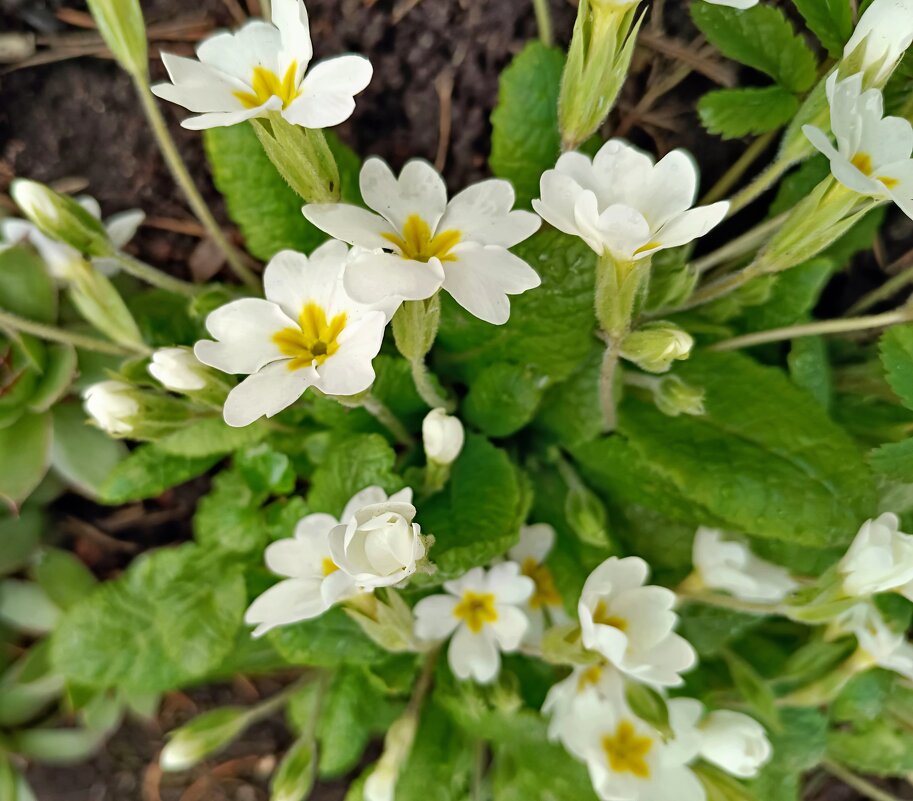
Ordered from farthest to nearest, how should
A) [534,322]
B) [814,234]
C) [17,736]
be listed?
[17,736], [534,322], [814,234]

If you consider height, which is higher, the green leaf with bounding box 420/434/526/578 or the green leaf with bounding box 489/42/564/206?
the green leaf with bounding box 489/42/564/206

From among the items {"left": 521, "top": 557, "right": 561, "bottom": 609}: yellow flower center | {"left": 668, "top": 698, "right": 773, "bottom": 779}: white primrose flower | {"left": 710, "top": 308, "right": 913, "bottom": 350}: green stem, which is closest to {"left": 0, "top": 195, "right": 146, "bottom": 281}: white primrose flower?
{"left": 521, "top": 557, "right": 561, "bottom": 609}: yellow flower center

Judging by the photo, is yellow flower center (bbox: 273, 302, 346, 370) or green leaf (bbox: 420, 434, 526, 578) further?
green leaf (bbox: 420, 434, 526, 578)

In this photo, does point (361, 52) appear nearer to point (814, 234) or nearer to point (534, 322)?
point (534, 322)

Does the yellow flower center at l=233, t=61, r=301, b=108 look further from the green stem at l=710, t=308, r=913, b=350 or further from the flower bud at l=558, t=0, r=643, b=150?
the green stem at l=710, t=308, r=913, b=350

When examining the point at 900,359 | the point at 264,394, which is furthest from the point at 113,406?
the point at 900,359

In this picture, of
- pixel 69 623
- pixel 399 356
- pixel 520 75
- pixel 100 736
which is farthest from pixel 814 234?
pixel 100 736

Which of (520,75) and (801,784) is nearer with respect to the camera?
(520,75)
